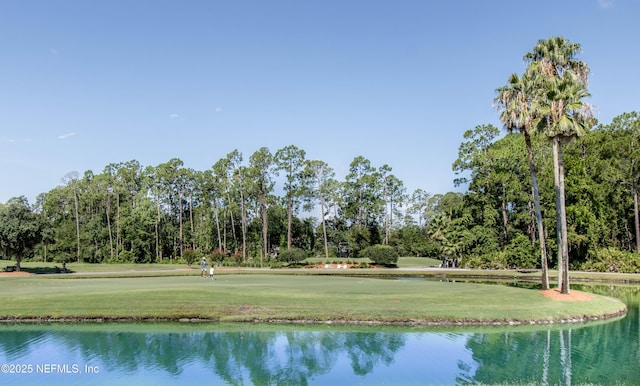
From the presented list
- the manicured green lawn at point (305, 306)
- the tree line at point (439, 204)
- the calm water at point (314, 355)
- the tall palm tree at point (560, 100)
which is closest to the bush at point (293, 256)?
the tree line at point (439, 204)

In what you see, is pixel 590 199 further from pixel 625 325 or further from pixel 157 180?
pixel 157 180

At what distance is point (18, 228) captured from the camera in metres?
51.8

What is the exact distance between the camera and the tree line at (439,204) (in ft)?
94.6

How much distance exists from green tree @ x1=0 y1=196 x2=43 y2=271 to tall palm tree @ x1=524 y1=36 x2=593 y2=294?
52666 mm

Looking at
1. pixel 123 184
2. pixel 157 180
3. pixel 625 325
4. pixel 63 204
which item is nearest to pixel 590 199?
pixel 625 325

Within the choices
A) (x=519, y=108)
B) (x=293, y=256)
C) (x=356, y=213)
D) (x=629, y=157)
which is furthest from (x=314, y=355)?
(x=356, y=213)

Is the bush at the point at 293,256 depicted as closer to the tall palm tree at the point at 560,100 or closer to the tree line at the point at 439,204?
the tree line at the point at 439,204

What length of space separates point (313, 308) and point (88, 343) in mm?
9893

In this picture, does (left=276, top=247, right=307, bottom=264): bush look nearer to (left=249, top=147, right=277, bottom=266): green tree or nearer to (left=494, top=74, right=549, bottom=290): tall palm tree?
(left=249, top=147, right=277, bottom=266): green tree

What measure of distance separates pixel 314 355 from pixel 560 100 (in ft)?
68.1

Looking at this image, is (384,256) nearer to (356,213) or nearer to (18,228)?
(356,213)

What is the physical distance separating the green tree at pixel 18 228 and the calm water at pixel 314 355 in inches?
1455

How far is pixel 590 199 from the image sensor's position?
59031 millimetres

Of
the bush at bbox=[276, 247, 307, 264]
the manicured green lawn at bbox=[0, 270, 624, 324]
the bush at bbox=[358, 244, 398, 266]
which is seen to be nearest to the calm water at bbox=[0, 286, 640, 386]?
the manicured green lawn at bbox=[0, 270, 624, 324]
